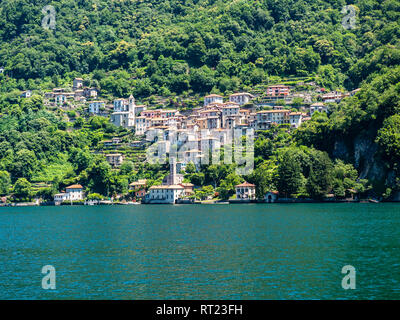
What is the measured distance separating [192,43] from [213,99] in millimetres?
26865

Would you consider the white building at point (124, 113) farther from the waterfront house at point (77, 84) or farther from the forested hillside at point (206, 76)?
the waterfront house at point (77, 84)

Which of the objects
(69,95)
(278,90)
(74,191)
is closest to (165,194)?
(74,191)

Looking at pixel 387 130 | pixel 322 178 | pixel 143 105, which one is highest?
pixel 143 105

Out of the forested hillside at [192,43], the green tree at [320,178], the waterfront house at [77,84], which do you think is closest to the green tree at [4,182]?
the forested hillside at [192,43]

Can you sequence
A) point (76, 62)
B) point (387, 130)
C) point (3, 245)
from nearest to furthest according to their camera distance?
point (3, 245) < point (387, 130) < point (76, 62)

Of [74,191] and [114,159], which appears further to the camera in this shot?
[114,159]

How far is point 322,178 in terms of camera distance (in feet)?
229

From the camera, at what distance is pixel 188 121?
350 feet

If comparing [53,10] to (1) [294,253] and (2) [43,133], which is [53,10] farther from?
(1) [294,253]

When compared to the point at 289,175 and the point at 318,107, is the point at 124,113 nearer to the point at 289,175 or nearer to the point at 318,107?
the point at 318,107

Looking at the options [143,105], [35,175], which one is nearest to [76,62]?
[143,105]

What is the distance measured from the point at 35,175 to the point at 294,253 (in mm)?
73416

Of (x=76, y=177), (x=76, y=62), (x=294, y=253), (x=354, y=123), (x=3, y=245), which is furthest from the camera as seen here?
(x=76, y=62)

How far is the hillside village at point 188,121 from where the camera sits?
90.0m
